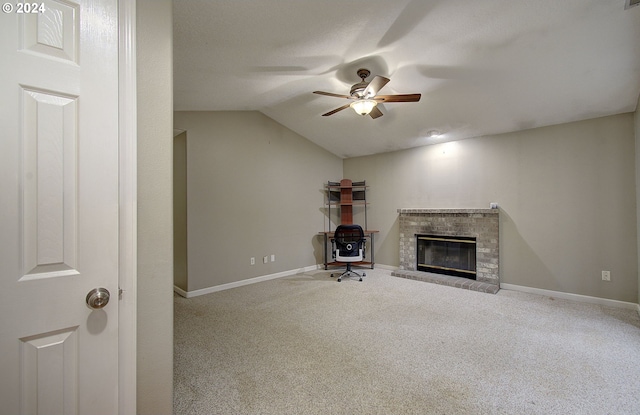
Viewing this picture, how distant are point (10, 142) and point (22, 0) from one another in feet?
1.65

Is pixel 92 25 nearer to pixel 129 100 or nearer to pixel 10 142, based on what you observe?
pixel 129 100

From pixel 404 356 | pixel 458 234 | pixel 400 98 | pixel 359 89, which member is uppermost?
pixel 359 89

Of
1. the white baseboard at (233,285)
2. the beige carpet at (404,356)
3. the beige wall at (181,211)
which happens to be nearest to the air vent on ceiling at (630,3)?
the beige carpet at (404,356)

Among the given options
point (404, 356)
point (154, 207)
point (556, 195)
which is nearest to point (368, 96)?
point (154, 207)

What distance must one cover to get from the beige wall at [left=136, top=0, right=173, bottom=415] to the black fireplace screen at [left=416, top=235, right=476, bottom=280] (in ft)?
15.4

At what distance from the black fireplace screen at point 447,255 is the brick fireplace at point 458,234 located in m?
0.12

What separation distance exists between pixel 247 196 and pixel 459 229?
365cm

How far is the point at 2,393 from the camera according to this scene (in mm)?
917

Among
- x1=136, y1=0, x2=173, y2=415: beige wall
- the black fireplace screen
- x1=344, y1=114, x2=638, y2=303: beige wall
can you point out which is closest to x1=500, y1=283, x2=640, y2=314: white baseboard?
x1=344, y1=114, x2=638, y2=303: beige wall

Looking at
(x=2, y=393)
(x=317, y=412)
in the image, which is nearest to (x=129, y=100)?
(x=2, y=393)

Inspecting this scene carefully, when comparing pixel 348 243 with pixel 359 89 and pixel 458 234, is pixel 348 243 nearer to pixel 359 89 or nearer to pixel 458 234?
pixel 458 234

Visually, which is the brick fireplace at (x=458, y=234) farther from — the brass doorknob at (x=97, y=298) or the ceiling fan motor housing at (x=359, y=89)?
the brass doorknob at (x=97, y=298)

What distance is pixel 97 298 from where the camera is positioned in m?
1.05

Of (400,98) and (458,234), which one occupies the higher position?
(400,98)
